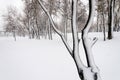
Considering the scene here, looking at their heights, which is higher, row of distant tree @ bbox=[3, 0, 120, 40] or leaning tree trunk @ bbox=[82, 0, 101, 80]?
row of distant tree @ bbox=[3, 0, 120, 40]

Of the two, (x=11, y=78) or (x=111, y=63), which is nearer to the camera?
(x=11, y=78)

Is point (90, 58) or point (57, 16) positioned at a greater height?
point (57, 16)

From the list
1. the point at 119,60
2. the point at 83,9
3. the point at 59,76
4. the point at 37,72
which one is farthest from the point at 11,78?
the point at 83,9

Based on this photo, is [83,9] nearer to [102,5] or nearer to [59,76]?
[102,5]

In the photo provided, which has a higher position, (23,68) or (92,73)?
(92,73)

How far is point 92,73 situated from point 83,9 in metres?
19.3

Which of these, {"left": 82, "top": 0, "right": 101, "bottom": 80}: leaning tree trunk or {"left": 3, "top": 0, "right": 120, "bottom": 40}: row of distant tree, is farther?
{"left": 3, "top": 0, "right": 120, "bottom": 40}: row of distant tree

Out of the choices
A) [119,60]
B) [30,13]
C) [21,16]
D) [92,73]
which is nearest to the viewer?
[92,73]

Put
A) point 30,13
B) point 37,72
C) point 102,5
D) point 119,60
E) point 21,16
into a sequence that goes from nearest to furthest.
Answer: point 37,72 < point 119,60 < point 102,5 < point 30,13 < point 21,16

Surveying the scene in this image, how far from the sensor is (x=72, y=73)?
20.5 ft

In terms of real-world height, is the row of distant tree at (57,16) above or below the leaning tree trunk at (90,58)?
above

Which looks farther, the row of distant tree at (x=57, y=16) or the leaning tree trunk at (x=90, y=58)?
the row of distant tree at (x=57, y=16)

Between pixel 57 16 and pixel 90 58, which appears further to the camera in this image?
pixel 57 16

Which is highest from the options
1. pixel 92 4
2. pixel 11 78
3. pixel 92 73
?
pixel 92 4
